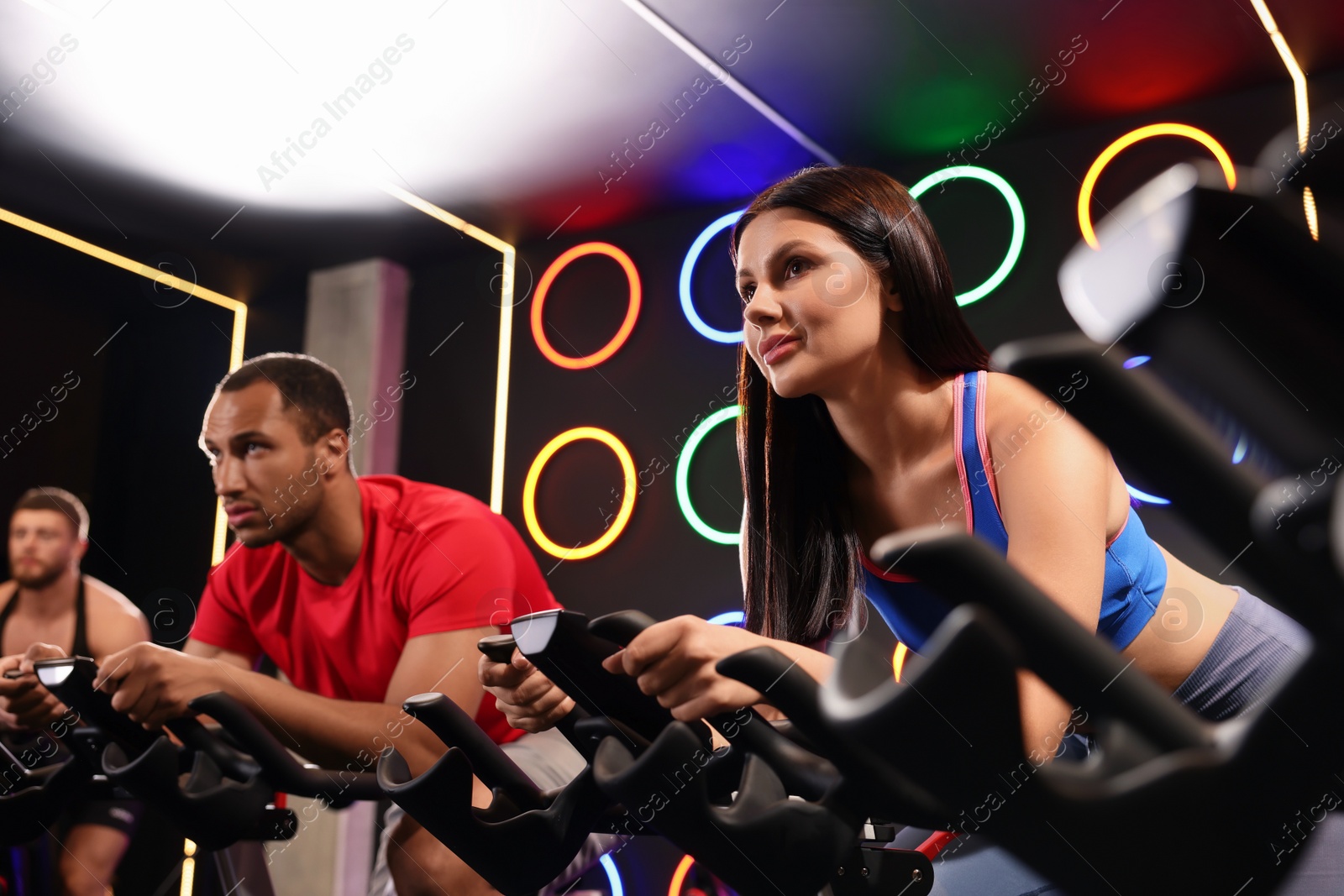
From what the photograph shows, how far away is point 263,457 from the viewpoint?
94.0 inches

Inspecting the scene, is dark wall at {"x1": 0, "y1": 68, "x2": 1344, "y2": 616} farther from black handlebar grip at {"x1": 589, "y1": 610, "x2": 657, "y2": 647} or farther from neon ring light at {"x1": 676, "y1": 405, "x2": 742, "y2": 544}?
black handlebar grip at {"x1": 589, "y1": 610, "x2": 657, "y2": 647}

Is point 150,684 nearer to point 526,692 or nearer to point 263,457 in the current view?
point 526,692

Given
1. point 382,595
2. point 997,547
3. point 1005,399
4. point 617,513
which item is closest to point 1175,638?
point 997,547

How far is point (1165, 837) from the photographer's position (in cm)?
37

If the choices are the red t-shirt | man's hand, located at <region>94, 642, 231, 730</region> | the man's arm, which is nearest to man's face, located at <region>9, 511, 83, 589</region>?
the red t-shirt

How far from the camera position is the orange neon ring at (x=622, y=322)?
389 cm

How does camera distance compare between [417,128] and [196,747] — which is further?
[417,128]

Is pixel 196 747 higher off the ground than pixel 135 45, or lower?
lower

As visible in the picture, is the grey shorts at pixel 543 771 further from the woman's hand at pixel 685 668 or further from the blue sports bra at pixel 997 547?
the woman's hand at pixel 685 668

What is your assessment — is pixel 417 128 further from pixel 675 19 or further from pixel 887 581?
pixel 887 581

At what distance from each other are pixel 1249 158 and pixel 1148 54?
15.9 inches

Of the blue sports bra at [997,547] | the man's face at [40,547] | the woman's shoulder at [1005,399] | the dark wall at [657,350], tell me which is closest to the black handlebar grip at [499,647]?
the blue sports bra at [997,547]

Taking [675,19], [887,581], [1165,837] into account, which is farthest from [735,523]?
[1165,837]

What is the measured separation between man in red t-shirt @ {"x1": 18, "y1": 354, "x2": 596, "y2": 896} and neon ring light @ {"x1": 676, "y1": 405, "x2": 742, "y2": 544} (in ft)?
3.91
